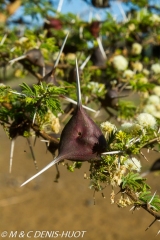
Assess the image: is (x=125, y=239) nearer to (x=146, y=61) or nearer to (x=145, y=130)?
(x=146, y=61)

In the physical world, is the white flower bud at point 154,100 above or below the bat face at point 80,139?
below

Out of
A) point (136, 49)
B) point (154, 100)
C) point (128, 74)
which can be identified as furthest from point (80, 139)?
point (136, 49)

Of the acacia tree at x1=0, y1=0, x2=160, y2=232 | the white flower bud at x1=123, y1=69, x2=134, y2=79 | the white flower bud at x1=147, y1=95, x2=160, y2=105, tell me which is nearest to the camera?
the acacia tree at x1=0, y1=0, x2=160, y2=232

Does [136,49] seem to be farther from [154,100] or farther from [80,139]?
[80,139]

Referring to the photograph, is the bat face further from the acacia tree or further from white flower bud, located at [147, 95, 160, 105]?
white flower bud, located at [147, 95, 160, 105]

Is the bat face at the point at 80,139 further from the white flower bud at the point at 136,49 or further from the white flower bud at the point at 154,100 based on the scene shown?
the white flower bud at the point at 136,49

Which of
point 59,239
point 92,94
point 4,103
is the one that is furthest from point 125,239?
point 4,103

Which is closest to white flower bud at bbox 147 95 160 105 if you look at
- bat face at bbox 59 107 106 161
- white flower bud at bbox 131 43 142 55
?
white flower bud at bbox 131 43 142 55

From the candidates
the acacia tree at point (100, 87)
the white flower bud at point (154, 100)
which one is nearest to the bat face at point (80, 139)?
the acacia tree at point (100, 87)
